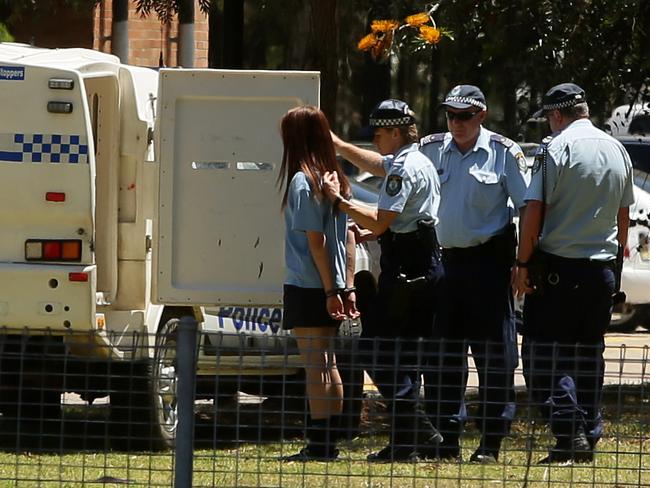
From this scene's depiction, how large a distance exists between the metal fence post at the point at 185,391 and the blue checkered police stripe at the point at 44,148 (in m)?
2.47

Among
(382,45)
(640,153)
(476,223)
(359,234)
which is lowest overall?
(359,234)

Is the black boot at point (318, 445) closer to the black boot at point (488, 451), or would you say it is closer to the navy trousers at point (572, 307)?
the black boot at point (488, 451)

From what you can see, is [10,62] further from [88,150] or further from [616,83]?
[616,83]

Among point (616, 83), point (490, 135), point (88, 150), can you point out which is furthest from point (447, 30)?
point (88, 150)

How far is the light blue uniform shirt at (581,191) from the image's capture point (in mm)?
7195

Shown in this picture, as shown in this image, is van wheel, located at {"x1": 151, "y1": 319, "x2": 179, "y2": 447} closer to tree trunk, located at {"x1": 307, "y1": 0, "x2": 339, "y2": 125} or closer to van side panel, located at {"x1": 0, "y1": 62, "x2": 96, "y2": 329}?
van side panel, located at {"x1": 0, "y1": 62, "x2": 96, "y2": 329}

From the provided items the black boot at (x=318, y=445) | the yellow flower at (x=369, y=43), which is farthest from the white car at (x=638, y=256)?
the black boot at (x=318, y=445)

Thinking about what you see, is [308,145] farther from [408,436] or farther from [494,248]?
[408,436]

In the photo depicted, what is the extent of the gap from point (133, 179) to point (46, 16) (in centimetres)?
908

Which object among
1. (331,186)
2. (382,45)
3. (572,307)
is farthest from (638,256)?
(331,186)

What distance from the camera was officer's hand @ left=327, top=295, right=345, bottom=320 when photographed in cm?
717

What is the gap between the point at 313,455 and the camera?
21.1 feet

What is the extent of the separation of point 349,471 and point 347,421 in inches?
16.8

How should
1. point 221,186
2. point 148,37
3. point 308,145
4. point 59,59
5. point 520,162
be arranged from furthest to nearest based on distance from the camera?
point 148,37, point 221,186, point 59,59, point 520,162, point 308,145
